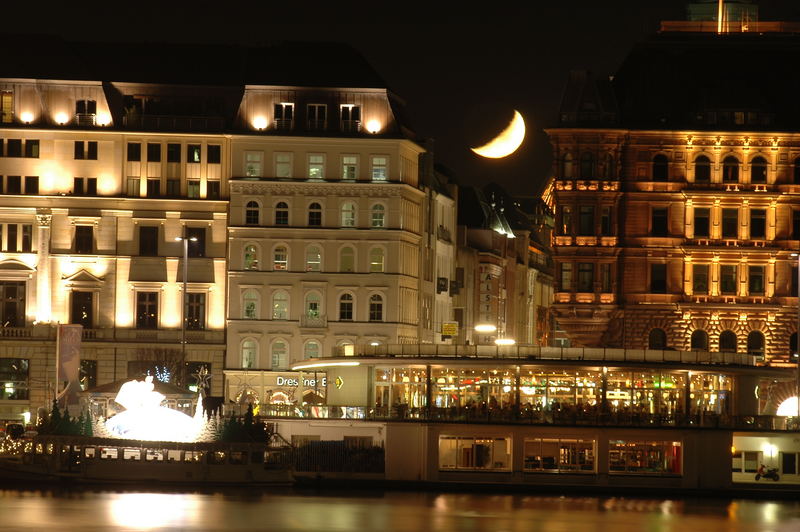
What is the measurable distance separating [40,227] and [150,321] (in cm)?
985

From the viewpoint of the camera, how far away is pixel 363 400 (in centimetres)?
10506

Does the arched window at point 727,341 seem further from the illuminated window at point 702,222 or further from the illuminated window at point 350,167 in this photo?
the illuminated window at point 350,167

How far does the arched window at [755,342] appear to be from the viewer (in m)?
132

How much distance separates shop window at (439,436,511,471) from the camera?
101438 mm

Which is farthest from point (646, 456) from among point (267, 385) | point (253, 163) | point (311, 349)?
point (253, 163)

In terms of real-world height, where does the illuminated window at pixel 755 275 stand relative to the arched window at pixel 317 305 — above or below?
above

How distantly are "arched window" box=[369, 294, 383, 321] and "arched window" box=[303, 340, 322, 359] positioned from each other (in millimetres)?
4166

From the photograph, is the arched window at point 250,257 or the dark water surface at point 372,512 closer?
the dark water surface at point 372,512

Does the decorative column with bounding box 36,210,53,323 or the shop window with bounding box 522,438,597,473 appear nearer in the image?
the shop window with bounding box 522,438,597,473

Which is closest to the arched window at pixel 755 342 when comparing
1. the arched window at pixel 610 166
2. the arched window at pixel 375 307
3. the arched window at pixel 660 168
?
the arched window at pixel 660 168

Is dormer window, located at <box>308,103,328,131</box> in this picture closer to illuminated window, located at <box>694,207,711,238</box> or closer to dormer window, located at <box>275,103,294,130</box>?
dormer window, located at <box>275,103,294,130</box>

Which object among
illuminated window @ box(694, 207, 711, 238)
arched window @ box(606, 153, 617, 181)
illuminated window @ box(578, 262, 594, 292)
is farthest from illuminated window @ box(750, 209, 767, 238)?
illuminated window @ box(578, 262, 594, 292)

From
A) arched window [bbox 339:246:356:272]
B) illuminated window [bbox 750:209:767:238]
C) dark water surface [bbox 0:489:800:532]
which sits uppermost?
illuminated window [bbox 750:209:767:238]

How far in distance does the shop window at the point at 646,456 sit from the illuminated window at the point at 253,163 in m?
43.1
